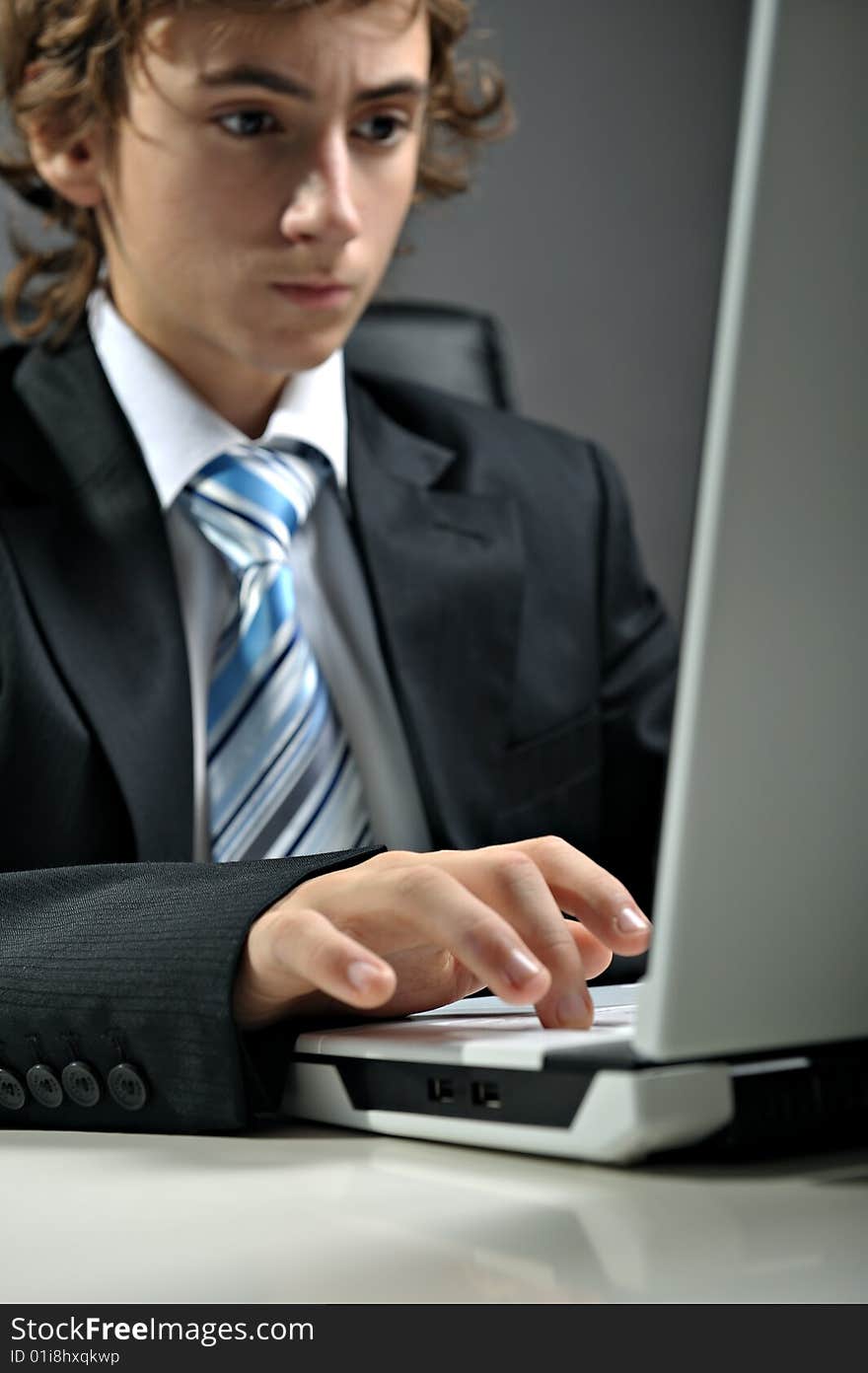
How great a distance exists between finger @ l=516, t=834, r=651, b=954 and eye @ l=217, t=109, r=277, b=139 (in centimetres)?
76

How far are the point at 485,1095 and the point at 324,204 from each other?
0.87 m

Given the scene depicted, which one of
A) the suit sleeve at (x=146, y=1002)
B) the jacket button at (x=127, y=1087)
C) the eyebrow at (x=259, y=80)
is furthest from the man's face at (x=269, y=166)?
the jacket button at (x=127, y=1087)

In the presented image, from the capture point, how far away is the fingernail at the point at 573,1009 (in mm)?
519

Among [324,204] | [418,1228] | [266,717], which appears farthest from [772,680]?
[324,204]

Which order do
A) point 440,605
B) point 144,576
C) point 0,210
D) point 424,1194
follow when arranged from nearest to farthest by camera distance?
point 424,1194 → point 144,576 → point 440,605 → point 0,210

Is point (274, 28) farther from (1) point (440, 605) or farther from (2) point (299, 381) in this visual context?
(1) point (440, 605)

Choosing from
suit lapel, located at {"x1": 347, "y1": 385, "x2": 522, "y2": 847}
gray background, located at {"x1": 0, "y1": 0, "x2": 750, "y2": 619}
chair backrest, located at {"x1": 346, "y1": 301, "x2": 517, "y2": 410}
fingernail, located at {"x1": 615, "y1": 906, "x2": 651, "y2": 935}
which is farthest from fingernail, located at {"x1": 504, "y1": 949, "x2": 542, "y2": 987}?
gray background, located at {"x1": 0, "y1": 0, "x2": 750, "y2": 619}

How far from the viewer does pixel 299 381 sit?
1326mm

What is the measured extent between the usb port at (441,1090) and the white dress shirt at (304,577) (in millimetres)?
664

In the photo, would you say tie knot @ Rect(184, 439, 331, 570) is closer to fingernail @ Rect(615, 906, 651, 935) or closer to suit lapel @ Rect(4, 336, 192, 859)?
suit lapel @ Rect(4, 336, 192, 859)

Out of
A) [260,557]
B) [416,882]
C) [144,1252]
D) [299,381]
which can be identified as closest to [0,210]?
[299,381]

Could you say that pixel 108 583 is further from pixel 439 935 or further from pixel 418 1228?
pixel 418 1228

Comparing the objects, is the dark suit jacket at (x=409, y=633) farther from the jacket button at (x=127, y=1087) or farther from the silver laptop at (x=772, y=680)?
the silver laptop at (x=772, y=680)
